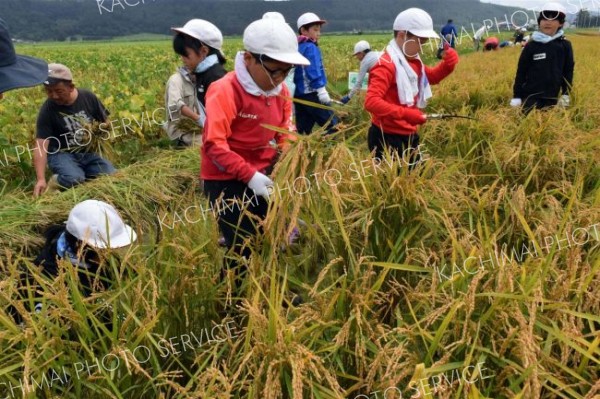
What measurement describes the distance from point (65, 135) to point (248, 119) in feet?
7.47

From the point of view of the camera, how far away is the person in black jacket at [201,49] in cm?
320

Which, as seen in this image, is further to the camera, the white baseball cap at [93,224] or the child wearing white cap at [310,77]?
the child wearing white cap at [310,77]

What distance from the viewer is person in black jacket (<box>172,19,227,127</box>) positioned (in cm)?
320

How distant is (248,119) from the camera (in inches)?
89.6

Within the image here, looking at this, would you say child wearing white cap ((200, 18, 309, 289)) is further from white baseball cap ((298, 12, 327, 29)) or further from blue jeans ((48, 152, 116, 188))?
white baseball cap ((298, 12, 327, 29))

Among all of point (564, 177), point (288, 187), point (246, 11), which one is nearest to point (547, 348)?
point (288, 187)

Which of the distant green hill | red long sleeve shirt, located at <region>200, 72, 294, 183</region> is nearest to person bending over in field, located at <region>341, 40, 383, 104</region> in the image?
red long sleeve shirt, located at <region>200, 72, 294, 183</region>

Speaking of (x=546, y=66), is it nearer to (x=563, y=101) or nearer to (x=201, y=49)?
(x=563, y=101)

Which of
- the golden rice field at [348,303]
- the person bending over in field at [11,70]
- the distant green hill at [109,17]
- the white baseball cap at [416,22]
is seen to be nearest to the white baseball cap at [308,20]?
the white baseball cap at [416,22]

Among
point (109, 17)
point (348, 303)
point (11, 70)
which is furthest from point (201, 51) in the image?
point (109, 17)

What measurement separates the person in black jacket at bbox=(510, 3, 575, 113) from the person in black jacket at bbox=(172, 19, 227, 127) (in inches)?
103

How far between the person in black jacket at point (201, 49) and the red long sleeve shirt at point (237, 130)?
3.52 ft

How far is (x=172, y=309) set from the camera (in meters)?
1.65

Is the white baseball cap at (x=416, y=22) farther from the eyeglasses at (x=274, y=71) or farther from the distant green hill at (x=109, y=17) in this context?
the distant green hill at (x=109, y=17)
